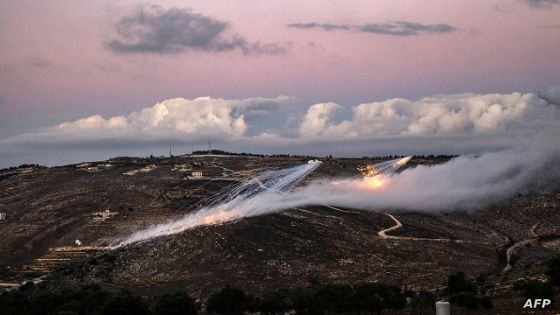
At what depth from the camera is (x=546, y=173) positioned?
189750 mm

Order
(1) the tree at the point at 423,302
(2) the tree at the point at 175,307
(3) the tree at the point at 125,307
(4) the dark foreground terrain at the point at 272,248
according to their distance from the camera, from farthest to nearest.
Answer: (4) the dark foreground terrain at the point at 272,248 → (2) the tree at the point at 175,307 → (1) the tree at the point at 423,302 → (3) the tree at the point at 125,307

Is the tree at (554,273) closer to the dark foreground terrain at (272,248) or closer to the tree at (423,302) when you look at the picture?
the dark foreground terrain at (272,248)

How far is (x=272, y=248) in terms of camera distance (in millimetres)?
135500

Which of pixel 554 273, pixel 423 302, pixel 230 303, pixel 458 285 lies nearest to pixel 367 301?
pixel 423 302

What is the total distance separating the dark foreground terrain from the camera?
119312mm

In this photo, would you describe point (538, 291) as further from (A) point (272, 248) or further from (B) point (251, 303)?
(A) point (272, 248)

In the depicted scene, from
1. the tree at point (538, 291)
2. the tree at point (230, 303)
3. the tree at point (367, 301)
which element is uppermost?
the tree at point (538, 291)

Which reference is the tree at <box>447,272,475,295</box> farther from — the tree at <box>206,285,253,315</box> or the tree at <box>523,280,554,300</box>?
the tree at <box>206,285,253,315</box>

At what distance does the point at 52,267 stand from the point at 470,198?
92046 mm

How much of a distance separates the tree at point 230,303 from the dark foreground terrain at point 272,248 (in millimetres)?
10473

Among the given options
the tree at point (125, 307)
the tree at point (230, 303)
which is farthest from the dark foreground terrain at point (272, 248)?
the tree at point (125, 307)

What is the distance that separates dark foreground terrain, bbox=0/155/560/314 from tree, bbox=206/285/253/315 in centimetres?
1047

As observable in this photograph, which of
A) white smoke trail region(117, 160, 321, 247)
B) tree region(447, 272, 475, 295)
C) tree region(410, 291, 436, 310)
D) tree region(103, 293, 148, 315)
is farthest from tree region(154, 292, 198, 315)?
white smoke trail region(117, 160, 321, 247)

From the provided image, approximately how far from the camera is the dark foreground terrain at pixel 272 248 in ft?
391
